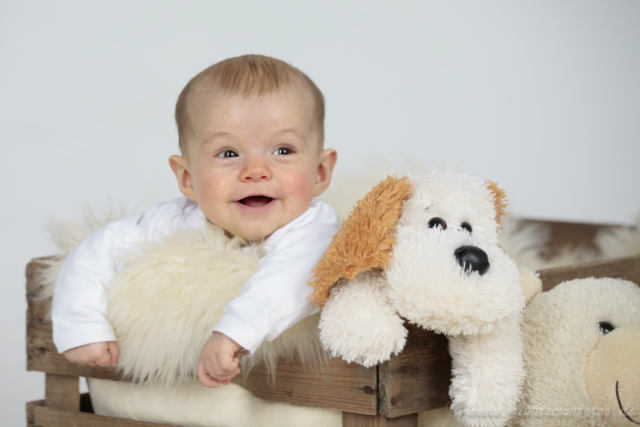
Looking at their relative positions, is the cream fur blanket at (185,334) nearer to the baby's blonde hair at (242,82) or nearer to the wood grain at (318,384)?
the wood grain at (318,384)

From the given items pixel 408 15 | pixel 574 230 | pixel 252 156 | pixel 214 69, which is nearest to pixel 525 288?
pixel 252 156

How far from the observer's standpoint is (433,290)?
2.65ft

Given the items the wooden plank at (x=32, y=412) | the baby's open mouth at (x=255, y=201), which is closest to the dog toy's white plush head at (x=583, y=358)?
the baby's open mouth at (x=255, y=201)

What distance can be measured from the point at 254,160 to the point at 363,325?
1.13 ft

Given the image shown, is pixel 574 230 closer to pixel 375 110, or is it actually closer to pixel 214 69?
pixel 375 110

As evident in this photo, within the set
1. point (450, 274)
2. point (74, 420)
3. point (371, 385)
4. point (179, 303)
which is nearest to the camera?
point (450, 274)

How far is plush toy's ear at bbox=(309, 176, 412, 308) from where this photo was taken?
32.8 inches

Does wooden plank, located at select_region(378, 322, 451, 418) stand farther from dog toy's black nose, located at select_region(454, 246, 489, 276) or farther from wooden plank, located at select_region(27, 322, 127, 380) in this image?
wooden plank, located at select_region(27, 322, 127, 380)

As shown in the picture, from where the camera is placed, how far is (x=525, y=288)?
0.99 m

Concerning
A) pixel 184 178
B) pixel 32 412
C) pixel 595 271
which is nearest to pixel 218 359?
pixel 184 178

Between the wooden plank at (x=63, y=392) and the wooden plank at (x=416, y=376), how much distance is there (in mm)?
650

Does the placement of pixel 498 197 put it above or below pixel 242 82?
below

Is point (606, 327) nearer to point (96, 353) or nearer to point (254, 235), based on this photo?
point (254, 235)

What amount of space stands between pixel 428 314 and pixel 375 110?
6.48ft
